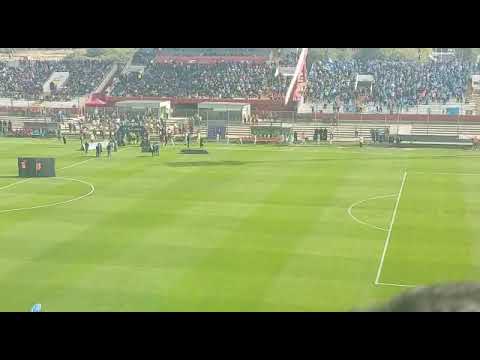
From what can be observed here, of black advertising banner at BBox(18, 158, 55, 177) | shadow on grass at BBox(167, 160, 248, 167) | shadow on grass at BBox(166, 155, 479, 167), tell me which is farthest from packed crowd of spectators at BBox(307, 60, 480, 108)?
black advertising banner at BBox(18, 158, 55, 177)

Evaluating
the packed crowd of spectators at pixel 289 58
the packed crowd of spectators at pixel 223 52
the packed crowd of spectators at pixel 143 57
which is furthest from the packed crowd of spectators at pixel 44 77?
the packed crowd of spectators at pixel 289 58

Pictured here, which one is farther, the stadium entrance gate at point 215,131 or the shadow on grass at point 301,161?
the stadium entrance gate at point 215,131

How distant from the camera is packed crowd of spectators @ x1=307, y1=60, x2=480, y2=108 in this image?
61219mm

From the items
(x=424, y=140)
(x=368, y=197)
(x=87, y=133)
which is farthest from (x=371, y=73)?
(x=368, y=197)

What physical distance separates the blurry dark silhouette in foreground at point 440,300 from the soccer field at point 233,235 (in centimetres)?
1017

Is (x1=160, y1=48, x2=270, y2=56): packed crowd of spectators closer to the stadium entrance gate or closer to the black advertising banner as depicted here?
the stadium entrance gate

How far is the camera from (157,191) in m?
28.7

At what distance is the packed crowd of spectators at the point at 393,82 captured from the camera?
61219 mm

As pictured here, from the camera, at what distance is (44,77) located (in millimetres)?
71688

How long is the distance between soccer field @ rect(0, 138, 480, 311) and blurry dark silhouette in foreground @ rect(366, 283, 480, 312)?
33.4 ft

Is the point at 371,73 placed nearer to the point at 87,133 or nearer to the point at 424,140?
the point at 424,140

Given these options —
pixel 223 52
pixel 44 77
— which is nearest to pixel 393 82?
pixel 223 52

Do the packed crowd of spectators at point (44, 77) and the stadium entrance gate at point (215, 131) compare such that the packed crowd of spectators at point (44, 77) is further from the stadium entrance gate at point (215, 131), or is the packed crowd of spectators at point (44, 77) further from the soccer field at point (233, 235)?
the soccer field at point (233, 235)

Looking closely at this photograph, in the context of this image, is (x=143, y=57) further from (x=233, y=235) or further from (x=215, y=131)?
(x=233, y=235)
